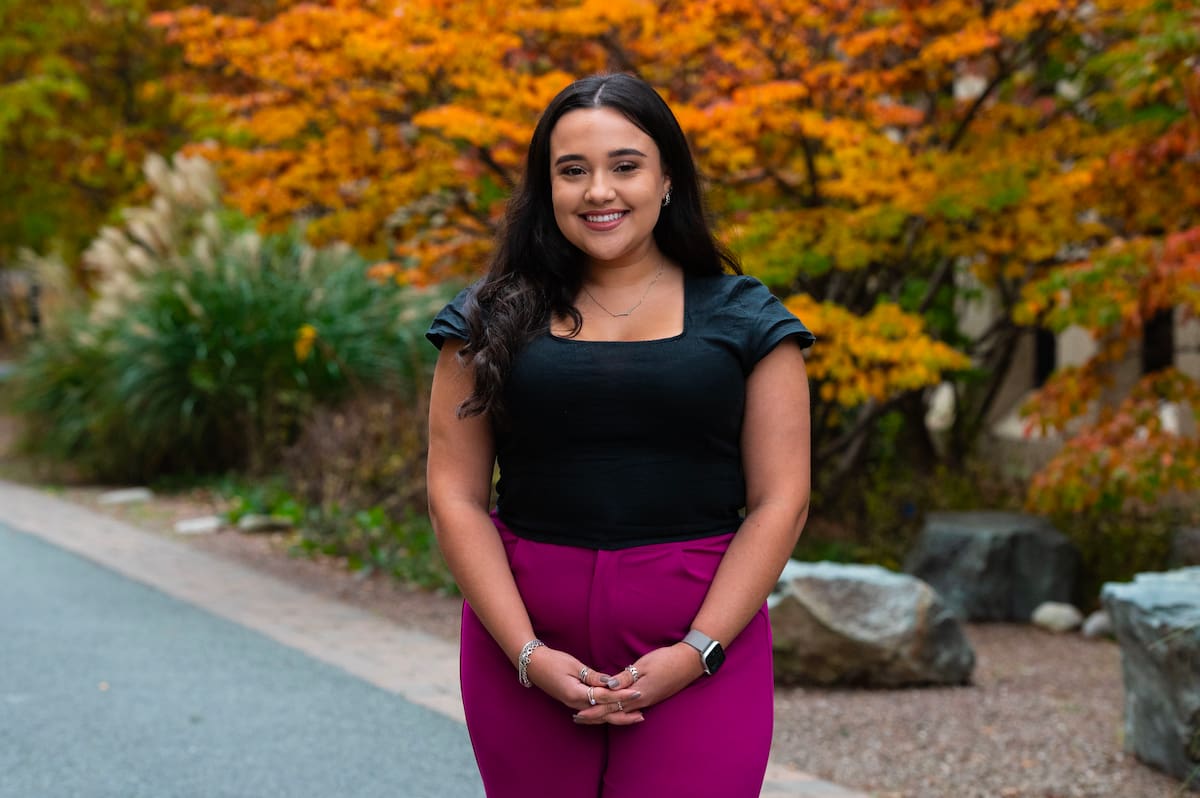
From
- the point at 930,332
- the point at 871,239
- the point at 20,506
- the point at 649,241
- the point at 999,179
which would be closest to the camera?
the point at 649,241

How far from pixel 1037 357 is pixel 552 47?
6478 mm

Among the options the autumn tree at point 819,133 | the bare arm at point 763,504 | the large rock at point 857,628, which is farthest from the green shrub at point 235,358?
the bare arm at point 763,504

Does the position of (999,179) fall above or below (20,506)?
above

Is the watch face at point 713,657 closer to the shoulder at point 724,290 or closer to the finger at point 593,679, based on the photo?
the finger at point 593,679

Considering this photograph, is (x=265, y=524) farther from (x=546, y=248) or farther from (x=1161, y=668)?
(x=546, y=248)

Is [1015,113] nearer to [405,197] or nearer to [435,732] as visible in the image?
[405,197]

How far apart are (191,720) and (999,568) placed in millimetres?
5042

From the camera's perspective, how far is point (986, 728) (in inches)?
223

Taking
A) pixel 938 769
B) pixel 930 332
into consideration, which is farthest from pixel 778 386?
pixel 930 332

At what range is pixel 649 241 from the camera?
8.14 feet

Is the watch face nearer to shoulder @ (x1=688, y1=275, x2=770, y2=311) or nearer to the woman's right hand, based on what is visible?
the woman's right hand

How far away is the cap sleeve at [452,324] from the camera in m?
2.38

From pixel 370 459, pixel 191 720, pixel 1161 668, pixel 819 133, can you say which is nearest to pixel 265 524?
pixel 370 459

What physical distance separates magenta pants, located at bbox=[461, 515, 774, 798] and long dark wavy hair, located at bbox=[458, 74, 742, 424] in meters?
0.31
